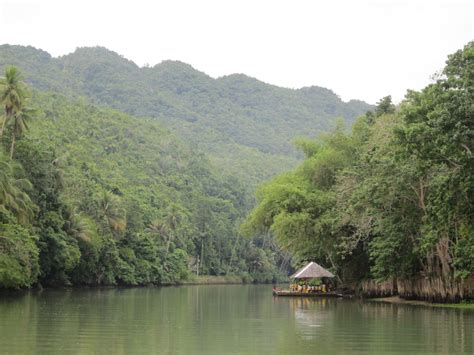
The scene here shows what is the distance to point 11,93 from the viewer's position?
163 ft

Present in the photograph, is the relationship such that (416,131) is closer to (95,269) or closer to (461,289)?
(461,289)

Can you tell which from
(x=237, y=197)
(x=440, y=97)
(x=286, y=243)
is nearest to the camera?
(x=440, y=97)

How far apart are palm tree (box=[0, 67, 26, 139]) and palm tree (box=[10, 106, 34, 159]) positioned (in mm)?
300

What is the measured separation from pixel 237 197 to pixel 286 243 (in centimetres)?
8293

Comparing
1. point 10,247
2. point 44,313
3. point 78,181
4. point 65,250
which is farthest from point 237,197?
point 44,313

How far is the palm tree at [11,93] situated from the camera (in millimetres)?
49406

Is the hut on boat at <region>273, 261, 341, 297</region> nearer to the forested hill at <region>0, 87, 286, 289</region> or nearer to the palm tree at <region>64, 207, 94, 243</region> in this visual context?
the forested hill at <region>0, 87, 286, 289</region>

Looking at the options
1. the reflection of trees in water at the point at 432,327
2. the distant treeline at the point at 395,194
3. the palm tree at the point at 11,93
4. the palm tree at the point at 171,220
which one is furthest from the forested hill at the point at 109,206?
the reflection of trees in water at the point at 432,327

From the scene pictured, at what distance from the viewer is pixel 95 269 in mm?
67125

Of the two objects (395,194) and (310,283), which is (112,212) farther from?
(395,194)

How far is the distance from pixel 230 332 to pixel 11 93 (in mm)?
33474

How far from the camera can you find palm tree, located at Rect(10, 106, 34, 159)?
50000mm

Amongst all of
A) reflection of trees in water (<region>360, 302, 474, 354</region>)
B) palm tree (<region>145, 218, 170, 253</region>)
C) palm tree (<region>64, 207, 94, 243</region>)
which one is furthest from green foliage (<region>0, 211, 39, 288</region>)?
palm tree (<region>145, 218, 170, 253</region>)

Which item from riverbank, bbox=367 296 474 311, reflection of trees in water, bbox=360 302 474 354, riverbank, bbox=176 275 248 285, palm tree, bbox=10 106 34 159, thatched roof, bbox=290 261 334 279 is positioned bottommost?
riverbank, bbox=176 275 248 285
